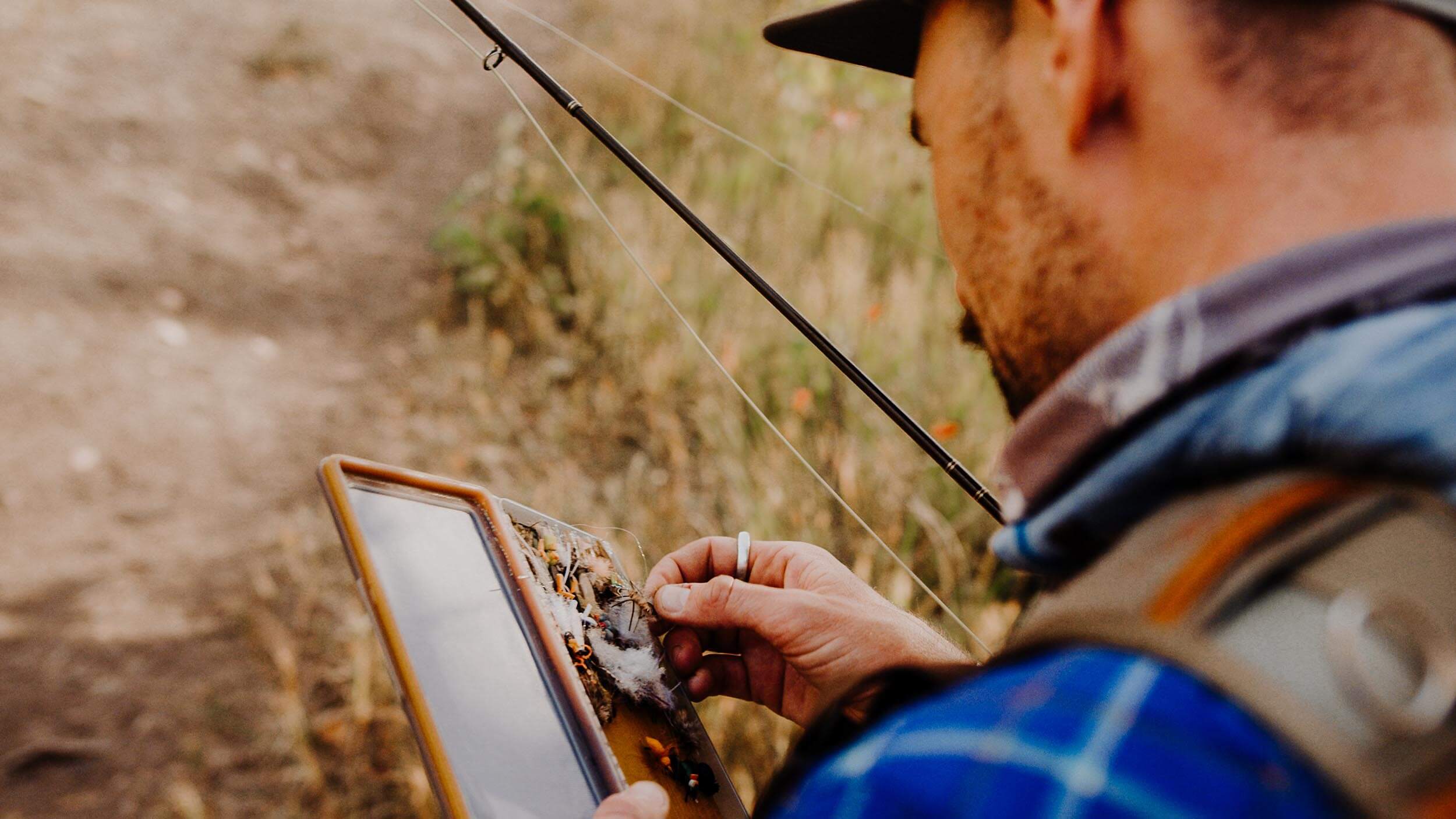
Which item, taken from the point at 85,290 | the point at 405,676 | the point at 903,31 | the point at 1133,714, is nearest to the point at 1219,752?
the point at 1133,714

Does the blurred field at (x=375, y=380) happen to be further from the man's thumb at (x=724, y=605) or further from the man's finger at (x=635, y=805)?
the man's finger at (x=635, y=805)

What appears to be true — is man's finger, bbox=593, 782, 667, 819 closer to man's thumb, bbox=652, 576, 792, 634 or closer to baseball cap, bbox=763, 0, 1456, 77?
man's thumb, bbox=652, 576, 792, 634

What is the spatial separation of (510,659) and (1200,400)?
828mm

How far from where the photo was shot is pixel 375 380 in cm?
300

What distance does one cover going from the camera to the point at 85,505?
2365mm

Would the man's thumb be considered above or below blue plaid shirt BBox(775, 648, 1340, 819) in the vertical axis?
above

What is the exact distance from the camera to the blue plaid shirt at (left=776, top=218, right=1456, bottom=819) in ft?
1.46

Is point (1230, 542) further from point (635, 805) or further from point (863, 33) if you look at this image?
point (863, 33)

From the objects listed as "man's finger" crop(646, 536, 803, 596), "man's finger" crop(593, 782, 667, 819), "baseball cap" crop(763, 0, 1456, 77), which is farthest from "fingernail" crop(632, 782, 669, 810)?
"baseball cap" crop(763, 0, 1456, 77)

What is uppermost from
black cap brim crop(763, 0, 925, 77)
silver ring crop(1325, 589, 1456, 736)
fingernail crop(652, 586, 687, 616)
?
black cap brim crop(763, 0, 925, 77)

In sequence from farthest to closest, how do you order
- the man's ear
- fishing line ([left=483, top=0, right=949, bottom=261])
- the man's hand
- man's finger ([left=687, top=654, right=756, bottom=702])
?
fishing line ([left=483, top=0, right=949, bottom=261])
man's finger ([left=687, top=654, right=756, bottom=702])
the man's hand
the man's ear

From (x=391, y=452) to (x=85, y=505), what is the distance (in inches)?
31.9

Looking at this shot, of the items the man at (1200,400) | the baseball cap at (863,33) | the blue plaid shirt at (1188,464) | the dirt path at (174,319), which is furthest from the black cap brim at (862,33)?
the dirt path at (174,319)

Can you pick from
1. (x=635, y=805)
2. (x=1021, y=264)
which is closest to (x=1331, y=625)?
(x=1021, y=264)
